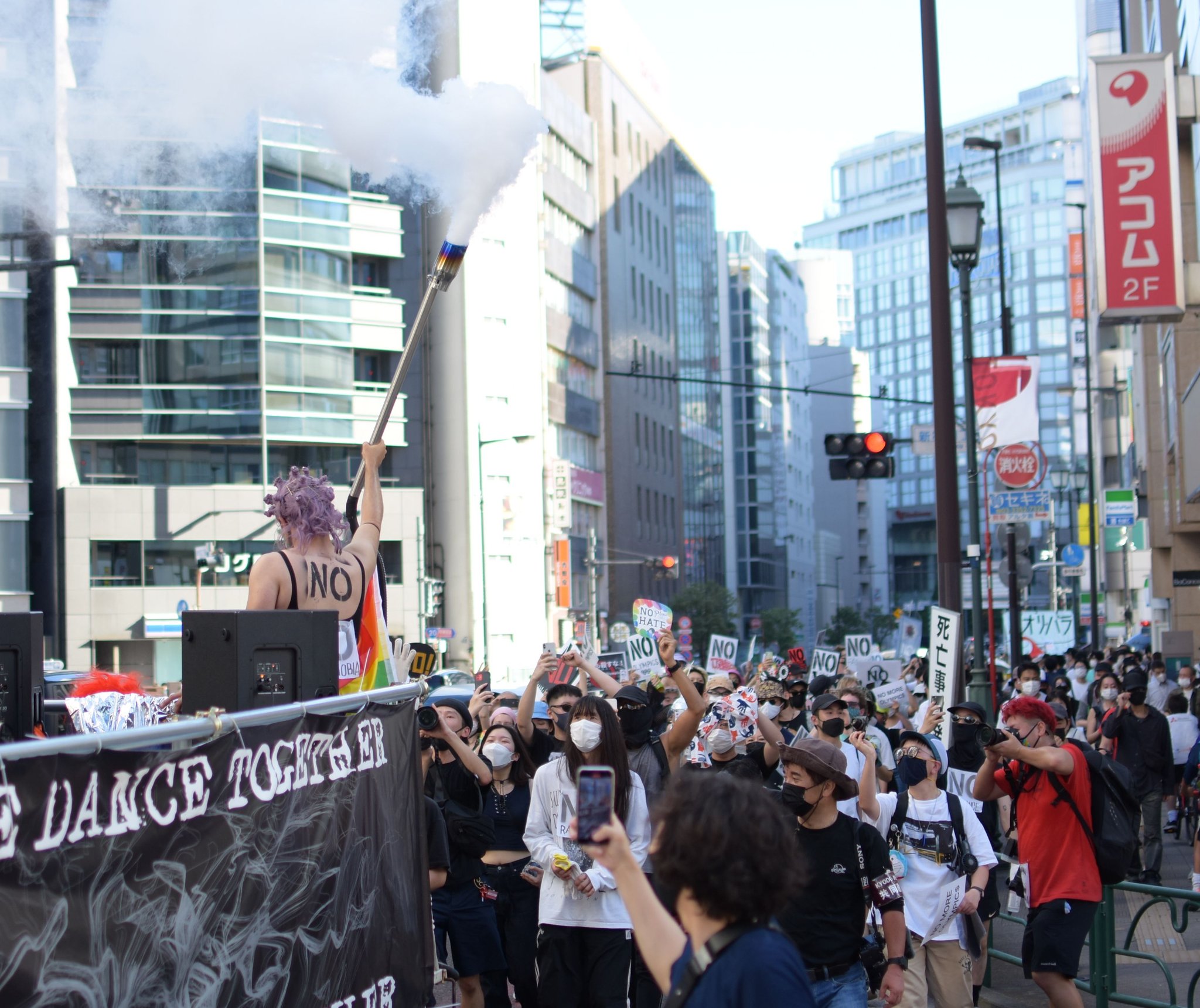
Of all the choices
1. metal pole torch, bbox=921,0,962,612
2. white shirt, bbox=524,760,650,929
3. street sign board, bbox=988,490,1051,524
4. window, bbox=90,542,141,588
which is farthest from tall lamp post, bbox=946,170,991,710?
window, bbox=90,542,141,588

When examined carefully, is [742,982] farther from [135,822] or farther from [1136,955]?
[1136,955]

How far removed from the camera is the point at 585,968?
6.84m

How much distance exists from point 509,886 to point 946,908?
2.35 meters

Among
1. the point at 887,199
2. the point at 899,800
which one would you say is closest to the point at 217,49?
the point at 899,800

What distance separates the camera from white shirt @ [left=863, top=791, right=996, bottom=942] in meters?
7.93

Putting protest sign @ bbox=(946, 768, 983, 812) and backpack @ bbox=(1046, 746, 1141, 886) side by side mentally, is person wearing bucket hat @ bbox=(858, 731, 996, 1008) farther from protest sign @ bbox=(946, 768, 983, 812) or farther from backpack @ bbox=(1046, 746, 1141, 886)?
protest sign @ bbox=(946, 768, 983, 812)

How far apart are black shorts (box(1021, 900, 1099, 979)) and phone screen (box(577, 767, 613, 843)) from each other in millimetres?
5082

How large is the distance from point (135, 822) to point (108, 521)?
2035 inches

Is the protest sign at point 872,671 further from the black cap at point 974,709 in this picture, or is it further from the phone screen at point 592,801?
the phone screen at point 592,801

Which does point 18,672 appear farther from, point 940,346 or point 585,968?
point 940,346

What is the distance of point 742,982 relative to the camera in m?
3.19

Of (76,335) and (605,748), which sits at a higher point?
(76,335)

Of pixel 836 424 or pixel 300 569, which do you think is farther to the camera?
pixel 836 424

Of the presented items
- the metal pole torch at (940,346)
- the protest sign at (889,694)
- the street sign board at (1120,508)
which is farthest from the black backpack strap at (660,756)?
the street sign board at (1120,508)
